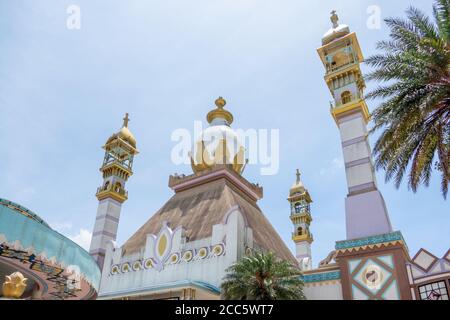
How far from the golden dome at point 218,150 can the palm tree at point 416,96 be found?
47.3ft

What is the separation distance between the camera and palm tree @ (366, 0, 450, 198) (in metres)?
12.4

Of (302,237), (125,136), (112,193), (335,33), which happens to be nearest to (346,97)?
(335,33)

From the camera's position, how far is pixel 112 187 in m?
33.3

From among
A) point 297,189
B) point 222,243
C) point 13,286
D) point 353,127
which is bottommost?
point 13,286

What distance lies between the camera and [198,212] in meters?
22.6

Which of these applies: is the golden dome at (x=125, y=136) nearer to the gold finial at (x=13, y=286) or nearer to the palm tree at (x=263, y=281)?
the palm tree at (x=263, y=281)

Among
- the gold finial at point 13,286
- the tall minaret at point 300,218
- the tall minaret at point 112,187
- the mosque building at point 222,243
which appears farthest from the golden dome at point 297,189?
the gold finial at point 13,286

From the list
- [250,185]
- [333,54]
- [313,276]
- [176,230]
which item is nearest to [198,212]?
[176,230]

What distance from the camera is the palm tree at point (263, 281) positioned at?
15082mm

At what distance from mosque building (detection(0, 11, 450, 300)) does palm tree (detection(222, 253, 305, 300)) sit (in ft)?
5.55

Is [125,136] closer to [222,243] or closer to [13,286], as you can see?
[222,243]

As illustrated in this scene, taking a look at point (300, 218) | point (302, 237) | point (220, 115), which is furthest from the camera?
point (300, 218)

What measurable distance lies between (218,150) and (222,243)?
35.9 ft
